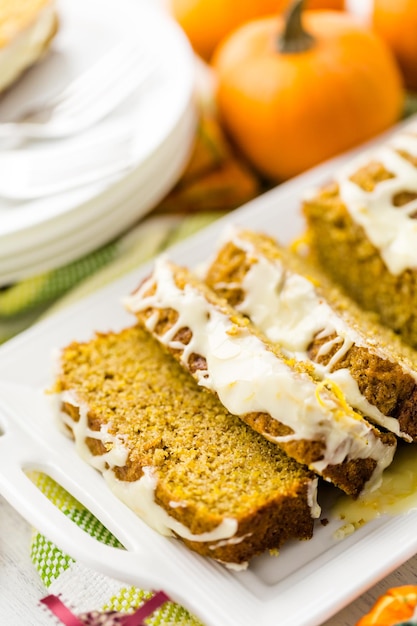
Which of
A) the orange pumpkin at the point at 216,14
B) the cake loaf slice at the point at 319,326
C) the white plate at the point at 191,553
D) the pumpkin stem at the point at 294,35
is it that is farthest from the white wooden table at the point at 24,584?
the orange pumpkin at the point at 216,14

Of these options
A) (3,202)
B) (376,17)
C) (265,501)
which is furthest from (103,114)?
(265,501)

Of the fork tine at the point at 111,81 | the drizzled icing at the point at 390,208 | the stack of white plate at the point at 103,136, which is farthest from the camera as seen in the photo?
the fork tine at the point at 111,81

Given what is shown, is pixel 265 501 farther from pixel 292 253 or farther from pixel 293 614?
pixel 292 253

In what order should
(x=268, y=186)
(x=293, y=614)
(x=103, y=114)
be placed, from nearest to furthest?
(x=293, y=614) → (x=103, y=114) → (x=268, y=186)

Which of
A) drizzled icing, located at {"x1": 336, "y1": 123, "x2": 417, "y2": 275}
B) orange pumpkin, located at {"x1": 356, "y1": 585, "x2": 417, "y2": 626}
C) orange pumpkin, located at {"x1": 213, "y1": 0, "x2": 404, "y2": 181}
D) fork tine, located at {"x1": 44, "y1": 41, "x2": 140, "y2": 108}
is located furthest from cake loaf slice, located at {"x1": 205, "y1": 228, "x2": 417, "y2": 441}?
fork tine, located at {"x1": 44, "y1": 41, "x2": 140, "y2": 108}

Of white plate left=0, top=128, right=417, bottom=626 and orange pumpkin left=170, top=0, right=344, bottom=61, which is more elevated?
orange pumpkin left=170, top=0, right=344, bottom=61

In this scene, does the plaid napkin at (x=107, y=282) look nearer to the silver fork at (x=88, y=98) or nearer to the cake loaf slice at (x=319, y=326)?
the silver fork at (x=88, y=98)

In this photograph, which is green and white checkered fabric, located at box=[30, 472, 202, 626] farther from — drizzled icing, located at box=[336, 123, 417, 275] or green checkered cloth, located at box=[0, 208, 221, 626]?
drizzled icing, located at box=[336, 123, 417, 275]
